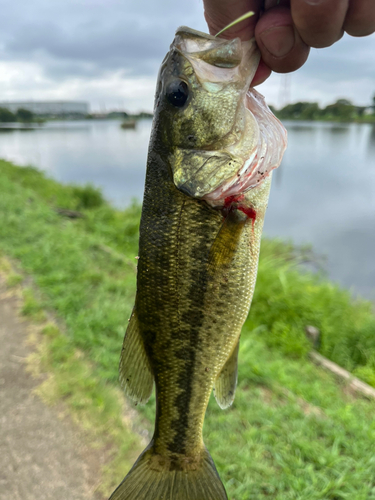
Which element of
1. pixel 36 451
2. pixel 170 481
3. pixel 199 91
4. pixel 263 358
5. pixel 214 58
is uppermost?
pixel 214 58

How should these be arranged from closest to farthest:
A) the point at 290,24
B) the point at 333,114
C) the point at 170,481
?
1. the point at 290,24
2. the point at 170,481
3. the point at 333,114

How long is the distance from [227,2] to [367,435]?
3.20 metres

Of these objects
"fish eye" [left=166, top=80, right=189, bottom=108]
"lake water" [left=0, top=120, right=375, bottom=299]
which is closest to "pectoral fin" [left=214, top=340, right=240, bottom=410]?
"fish eye" [left=166, top=80, right=189, bottom=108]

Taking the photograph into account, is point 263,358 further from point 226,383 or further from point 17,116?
point 17,116

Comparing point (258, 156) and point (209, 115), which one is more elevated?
point (209, 115)

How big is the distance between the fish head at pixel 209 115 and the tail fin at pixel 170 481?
123cm

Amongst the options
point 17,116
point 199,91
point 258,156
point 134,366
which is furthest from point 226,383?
point 17,116

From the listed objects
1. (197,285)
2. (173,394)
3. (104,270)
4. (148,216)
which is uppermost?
(148,216)

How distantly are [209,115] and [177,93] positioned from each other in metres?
0.17

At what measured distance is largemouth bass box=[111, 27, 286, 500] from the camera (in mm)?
1522

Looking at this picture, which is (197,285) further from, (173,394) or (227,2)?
(227,2)

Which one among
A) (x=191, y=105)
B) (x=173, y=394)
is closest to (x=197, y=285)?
(x=173, y=394)

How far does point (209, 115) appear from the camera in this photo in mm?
1541

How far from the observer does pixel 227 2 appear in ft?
4.82
